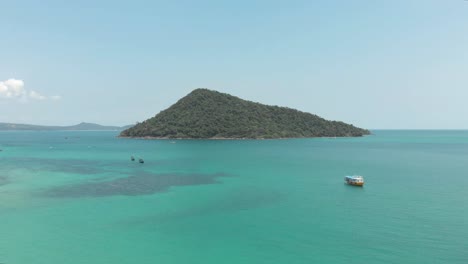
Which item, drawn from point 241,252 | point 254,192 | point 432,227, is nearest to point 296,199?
point 254,192

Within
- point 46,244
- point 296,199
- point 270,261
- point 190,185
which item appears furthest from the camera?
point 190,185

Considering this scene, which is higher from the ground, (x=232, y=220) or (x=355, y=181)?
(x=355, y=181)

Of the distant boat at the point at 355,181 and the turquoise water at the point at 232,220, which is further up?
the distant boat at the point at 355,181

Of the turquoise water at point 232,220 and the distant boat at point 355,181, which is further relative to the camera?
the distant boat at point 355,181

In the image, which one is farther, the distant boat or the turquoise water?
the distant boat

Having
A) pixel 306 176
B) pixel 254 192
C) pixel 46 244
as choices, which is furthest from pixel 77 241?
pixel 306 176

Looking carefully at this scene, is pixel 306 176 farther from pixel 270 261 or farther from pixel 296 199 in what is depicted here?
pixel 270 261

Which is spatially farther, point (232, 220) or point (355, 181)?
point (355, 181)

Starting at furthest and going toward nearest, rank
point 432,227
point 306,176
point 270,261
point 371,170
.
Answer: point 371,170 < point 306,176 < point 432,227 < point 270,261

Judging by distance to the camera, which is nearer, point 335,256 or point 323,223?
point 335,256

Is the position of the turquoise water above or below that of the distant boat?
below
